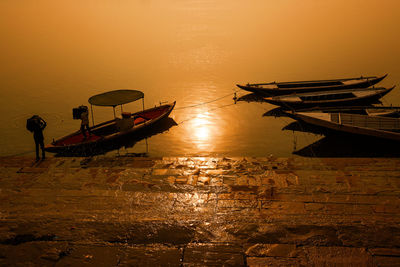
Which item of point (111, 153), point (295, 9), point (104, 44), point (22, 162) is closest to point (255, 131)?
point (111, 153)

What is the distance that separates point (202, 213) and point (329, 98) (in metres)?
14.0

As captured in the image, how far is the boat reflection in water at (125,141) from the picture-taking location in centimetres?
1400

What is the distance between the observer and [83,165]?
420 inches

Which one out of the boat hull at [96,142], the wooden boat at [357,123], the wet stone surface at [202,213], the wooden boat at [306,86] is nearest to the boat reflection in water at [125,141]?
the boat hull at [96,142]

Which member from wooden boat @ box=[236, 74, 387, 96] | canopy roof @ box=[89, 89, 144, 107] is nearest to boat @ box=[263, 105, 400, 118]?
wooden boat @ box=[236, 74, 387, 96]

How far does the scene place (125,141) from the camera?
15406mm

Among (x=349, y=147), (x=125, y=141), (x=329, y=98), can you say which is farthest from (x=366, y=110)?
(x=125, y=141)

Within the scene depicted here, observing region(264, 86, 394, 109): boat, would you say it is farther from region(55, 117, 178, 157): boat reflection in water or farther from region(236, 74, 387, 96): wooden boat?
region(55, 117, 178, 157): boat reflection in water

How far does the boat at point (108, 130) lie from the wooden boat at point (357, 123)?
7104 millimetres

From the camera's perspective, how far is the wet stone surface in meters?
4.88

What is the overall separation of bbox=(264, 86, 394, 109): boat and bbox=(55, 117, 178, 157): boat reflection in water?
Answer: 5507 millimetres

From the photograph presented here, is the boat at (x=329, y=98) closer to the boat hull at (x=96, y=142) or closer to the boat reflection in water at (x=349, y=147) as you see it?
the boat reflection in water at (x=349, y=147)

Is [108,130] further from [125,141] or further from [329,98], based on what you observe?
[329,98]

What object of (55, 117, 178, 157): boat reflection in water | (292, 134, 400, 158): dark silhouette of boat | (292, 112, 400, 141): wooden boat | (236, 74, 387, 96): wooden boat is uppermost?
(236, 74, 387, 96): wooden boat
